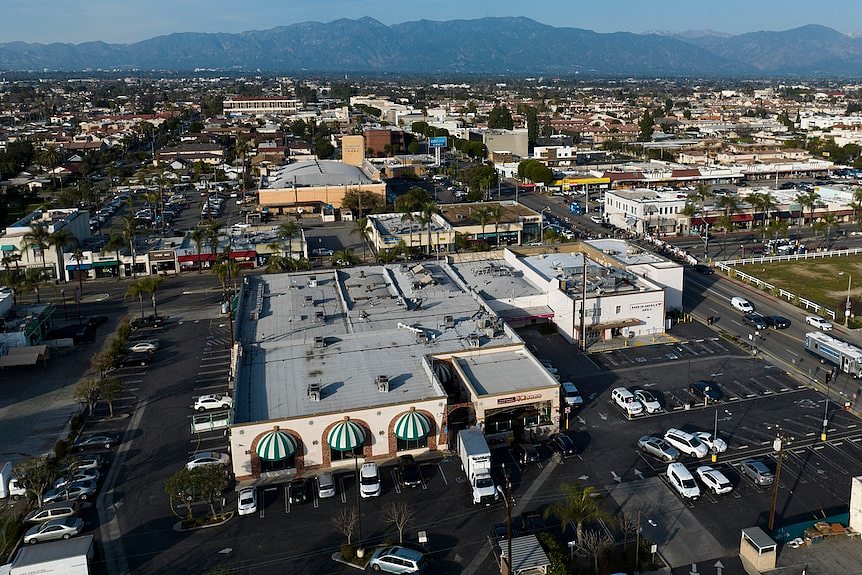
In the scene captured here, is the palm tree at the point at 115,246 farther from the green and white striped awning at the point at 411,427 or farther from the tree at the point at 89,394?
the green and white striped awning at the point at 411,427

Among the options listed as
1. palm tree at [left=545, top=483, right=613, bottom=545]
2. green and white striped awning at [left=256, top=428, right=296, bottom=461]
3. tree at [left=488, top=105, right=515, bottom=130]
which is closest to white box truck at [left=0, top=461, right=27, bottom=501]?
green and white striped awning at [left=256, top=428, right=296, bottom=461]

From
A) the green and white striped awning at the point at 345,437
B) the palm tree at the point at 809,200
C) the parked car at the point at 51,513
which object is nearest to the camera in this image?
the parked car at the point at 51,513

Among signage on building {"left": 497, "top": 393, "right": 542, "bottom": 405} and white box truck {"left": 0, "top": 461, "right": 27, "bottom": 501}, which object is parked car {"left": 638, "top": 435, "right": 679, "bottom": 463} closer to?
signage on building {"left": 497, "top": 393, "right": 542, "bottom": 405}

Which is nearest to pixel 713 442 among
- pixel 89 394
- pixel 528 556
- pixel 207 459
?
pixel 528 556

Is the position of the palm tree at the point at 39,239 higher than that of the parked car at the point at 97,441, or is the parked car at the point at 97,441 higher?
the palm tree at the point at 39,239

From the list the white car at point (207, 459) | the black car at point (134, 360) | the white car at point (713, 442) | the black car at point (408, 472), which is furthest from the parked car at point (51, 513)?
the white car at point (713, 442)

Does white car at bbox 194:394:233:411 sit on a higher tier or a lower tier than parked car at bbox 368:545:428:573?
higher

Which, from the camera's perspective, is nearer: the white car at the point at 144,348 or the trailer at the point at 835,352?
the trailer at the point at 835,352
